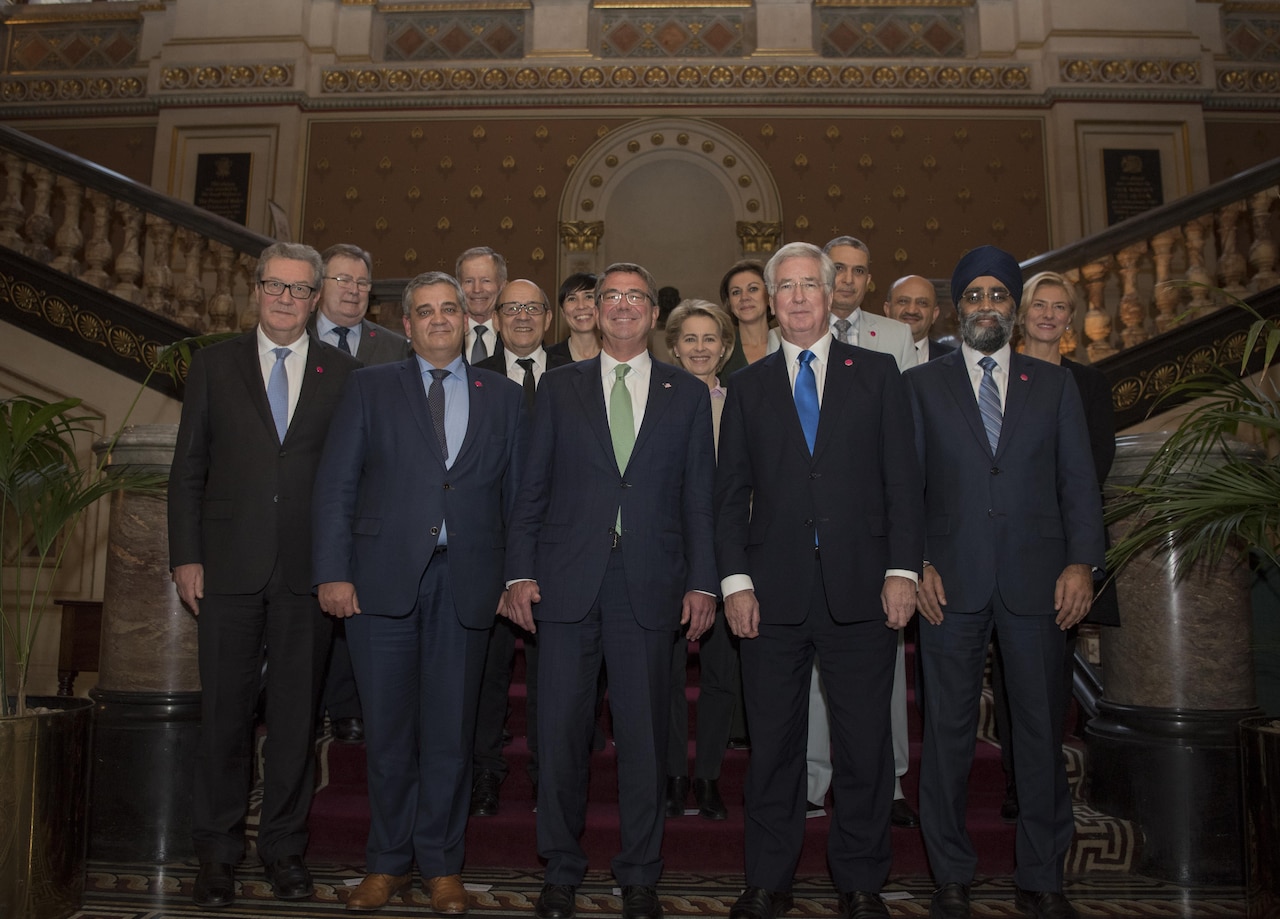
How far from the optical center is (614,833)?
123 inches

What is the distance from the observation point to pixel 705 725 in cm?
324

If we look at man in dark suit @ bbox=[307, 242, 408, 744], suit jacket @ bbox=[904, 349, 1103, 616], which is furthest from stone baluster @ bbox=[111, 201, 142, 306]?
suit jacket @ bbox=[904, 349, 1103, 616]

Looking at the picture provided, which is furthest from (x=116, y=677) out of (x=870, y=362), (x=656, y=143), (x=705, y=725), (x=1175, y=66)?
(x=1175, y=66)

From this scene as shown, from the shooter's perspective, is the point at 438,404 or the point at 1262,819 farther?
the point at 438,404

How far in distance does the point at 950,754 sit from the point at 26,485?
2569 mm

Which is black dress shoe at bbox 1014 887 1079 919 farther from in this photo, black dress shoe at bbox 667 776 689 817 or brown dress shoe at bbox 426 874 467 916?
brown dress shoe at bbox 426 874 467 916

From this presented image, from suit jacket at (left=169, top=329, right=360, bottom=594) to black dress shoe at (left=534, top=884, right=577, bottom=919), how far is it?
39.9 inches

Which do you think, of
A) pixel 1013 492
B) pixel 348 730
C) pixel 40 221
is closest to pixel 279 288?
pixel 348 730

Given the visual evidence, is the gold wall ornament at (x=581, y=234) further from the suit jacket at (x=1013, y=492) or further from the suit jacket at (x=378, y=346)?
the suit jacket at (x=1013, y=492)

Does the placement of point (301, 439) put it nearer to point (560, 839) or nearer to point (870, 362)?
point (560, 839)

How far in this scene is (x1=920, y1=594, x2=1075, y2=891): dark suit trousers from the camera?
8.55 ft

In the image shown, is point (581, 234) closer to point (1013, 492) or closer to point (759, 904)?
point (1013, 492)

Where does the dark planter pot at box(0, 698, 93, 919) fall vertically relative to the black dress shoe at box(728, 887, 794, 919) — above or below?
above

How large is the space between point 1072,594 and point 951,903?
31.9 inches
